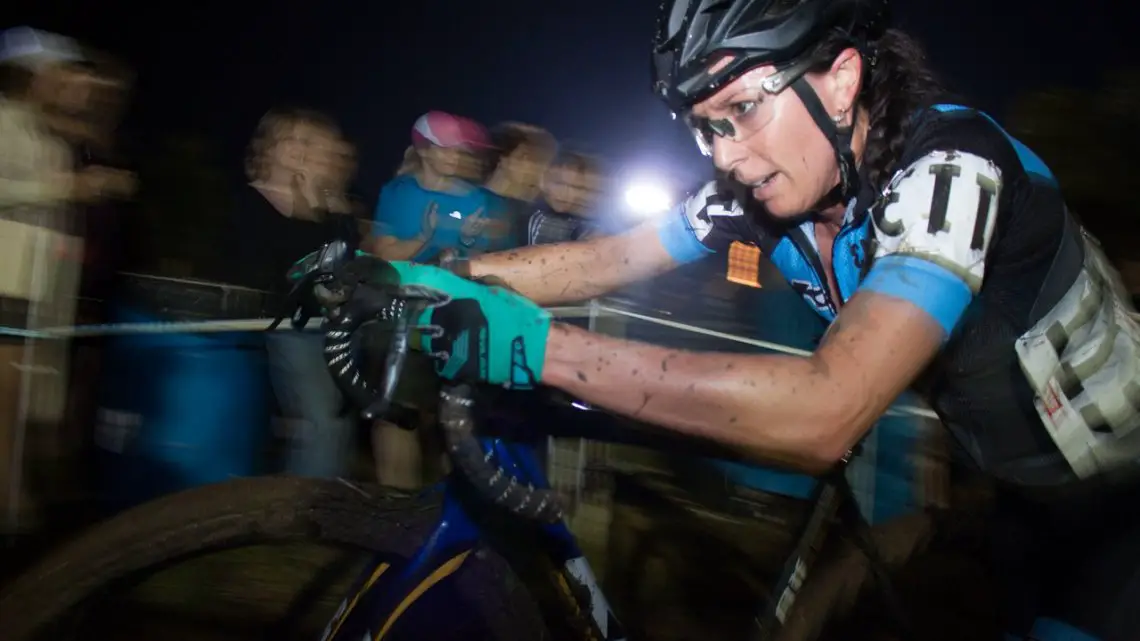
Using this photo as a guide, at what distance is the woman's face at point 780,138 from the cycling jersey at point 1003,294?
11cm

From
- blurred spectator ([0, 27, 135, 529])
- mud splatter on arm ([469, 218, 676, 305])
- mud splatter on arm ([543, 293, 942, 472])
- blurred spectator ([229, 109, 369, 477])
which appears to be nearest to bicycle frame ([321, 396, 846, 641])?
mud splatter on arm ([543, 293, 942, 472])

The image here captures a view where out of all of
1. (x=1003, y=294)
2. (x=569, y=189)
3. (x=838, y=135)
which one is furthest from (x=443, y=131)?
(x=1003, y=294)

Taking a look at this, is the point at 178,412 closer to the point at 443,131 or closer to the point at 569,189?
the point at 443,131

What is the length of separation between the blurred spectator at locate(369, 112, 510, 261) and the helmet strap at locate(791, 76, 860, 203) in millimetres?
2095

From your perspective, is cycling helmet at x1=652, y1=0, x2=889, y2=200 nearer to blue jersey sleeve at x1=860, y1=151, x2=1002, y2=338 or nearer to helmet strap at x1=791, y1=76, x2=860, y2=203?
helmet strap at x1=791, y1=76, x2=860, y2=203

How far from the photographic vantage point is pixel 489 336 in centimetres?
147

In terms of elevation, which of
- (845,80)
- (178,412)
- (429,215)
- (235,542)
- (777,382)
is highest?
(845,80)

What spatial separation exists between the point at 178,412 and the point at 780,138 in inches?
107

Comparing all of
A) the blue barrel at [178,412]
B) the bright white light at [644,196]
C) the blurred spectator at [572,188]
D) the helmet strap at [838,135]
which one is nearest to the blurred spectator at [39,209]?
the blue barrel at [178,412]

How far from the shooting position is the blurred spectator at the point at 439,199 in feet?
12.0

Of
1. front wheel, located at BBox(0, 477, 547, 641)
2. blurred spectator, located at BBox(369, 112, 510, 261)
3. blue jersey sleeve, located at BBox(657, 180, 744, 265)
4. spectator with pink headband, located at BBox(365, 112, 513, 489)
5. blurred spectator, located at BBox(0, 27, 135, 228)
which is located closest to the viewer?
front wheel, located at BBox(0, 477, 547, 641)

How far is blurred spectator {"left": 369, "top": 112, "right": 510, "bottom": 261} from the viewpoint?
3660 mm

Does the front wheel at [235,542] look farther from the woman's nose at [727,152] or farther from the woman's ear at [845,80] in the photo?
the woman's ear at [845,80]

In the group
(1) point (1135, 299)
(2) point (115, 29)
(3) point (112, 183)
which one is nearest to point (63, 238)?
(3) point (112, 183)
